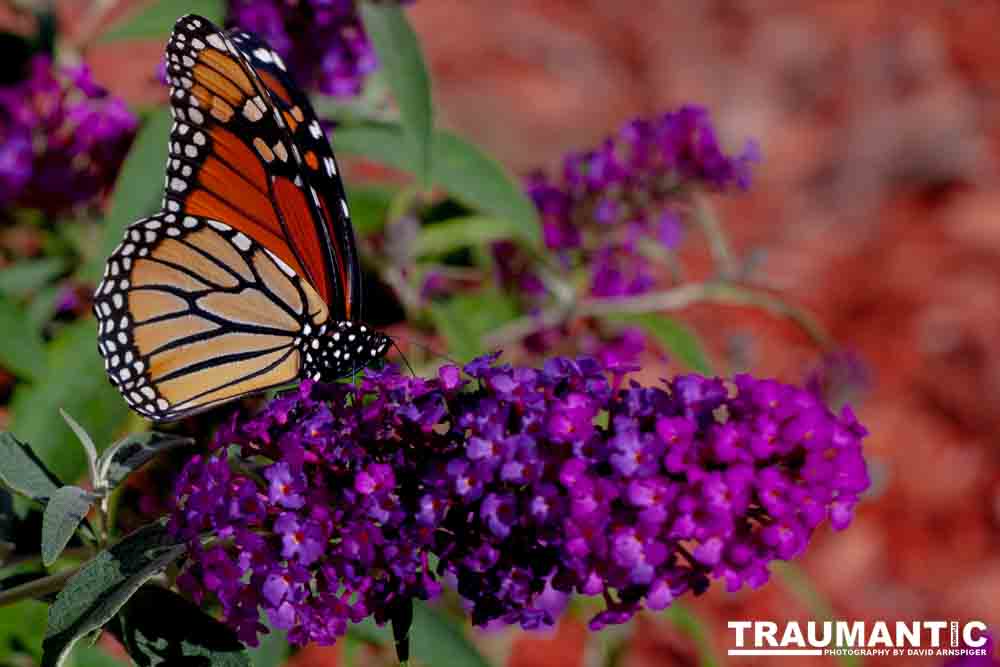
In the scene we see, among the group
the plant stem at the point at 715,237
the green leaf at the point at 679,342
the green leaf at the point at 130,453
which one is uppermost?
the plant stem at the point at 715,237

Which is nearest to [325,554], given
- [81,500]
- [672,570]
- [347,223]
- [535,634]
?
[81,500]

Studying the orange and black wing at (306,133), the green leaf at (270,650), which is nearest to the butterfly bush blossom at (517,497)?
the green leaf at (270,650)

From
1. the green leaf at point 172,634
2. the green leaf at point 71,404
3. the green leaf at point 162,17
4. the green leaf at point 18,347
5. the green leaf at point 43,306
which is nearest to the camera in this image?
the green leaf at point 172,634

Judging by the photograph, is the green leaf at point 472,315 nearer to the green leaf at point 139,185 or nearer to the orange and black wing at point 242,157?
the orange and black wing at point 242,157

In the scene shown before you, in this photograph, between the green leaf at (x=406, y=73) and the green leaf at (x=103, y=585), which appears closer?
the green leaf at (x=103, y=585)

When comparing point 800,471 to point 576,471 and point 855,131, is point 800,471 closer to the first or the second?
point 576,471

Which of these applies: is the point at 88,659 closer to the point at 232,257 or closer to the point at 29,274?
the point at 232,257

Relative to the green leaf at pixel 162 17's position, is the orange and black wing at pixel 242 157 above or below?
below

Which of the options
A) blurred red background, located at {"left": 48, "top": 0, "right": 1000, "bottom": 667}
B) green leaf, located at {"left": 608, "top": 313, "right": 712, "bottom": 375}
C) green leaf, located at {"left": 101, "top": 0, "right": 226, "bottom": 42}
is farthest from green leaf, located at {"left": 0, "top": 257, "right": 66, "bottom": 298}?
blurred red background, located at {"left": 48, "top": 0, "right": 1000, "bottom": 667}
